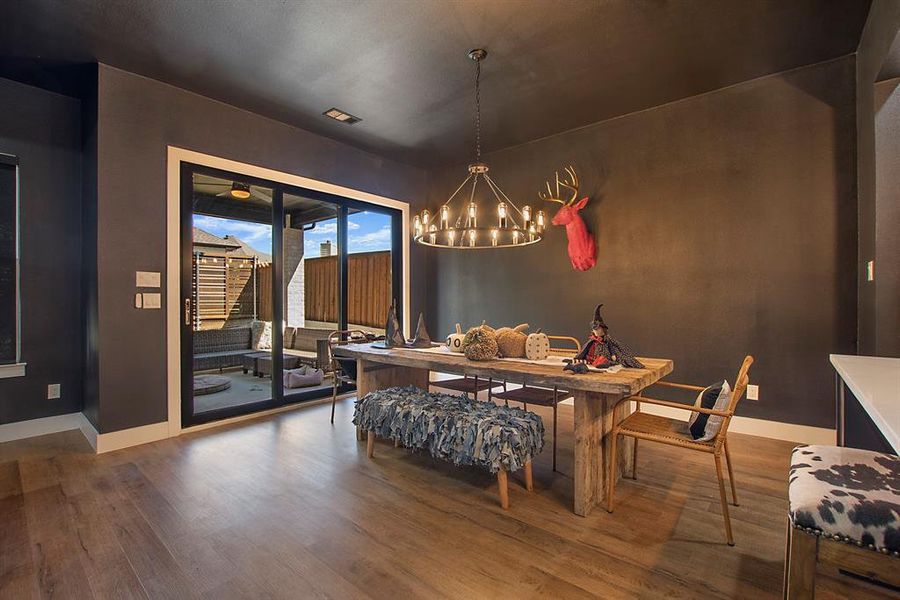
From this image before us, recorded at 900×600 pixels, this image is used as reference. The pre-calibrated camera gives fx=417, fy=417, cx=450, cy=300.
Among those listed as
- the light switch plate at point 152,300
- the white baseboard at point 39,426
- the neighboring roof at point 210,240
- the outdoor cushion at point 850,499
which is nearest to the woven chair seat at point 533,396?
the outdoor cushion at point 850,499

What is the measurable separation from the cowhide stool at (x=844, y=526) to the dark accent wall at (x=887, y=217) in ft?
5.57

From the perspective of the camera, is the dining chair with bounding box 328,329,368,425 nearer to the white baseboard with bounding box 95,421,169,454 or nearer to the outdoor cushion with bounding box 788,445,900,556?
the white baseboard with bounding box 95,421,169,454

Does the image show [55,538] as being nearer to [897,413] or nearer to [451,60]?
[897,413]

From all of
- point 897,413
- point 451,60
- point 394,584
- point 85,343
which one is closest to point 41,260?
point 85,343

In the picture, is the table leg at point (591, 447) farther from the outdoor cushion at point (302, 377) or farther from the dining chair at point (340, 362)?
the outdoor cushion at point (302, 377)

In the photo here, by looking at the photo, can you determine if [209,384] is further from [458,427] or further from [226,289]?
[458,427]

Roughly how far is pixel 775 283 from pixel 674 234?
2.88 feet

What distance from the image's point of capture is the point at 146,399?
3396 millimetres

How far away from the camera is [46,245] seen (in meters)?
3.59

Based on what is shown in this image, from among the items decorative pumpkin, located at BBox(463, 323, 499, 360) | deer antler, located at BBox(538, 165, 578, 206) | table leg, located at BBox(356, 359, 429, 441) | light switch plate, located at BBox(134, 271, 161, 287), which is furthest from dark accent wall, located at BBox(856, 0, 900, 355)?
light switch plate, located at BBox(134, 271, 161, 287)

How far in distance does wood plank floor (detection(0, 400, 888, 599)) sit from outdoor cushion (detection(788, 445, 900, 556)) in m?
0.69

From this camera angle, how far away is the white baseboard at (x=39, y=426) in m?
3.44

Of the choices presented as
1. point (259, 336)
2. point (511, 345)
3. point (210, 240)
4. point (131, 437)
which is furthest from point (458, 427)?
point (259, 336)

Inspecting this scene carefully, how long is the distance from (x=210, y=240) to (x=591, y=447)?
4.24 metres
